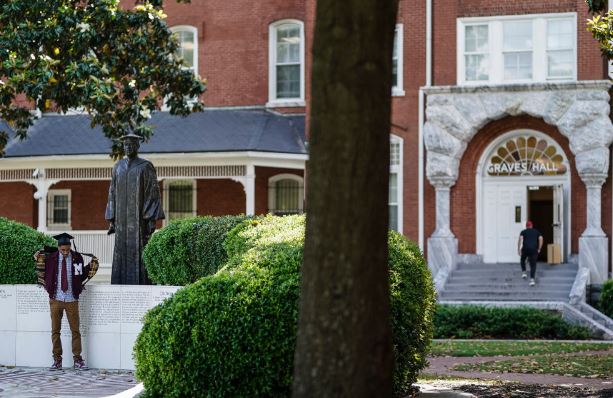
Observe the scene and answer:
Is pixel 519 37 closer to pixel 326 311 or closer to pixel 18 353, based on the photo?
pixel 18 353

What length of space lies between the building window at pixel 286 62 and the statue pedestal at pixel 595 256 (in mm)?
9379

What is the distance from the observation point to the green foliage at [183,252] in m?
15.8

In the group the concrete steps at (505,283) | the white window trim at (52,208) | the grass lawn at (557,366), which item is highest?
the white window trim at (52,208)

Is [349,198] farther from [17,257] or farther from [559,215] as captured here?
[559,215]

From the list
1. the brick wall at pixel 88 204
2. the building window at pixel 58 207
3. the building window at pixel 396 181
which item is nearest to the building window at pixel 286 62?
the building window at pixel 396 181

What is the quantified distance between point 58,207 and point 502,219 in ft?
45.1

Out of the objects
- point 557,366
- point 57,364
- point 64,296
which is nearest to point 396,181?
point 557,366

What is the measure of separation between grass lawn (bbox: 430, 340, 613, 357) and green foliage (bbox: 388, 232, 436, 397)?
27.2ft

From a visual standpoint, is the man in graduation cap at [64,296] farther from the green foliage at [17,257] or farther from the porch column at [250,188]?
the porch column at [250,188]

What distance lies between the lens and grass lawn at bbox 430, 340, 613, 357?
64.5ft

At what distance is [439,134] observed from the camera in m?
29.8

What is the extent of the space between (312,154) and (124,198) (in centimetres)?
1011

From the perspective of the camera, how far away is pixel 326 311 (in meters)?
6.93

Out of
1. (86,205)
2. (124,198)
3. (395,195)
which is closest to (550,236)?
(395,195)
